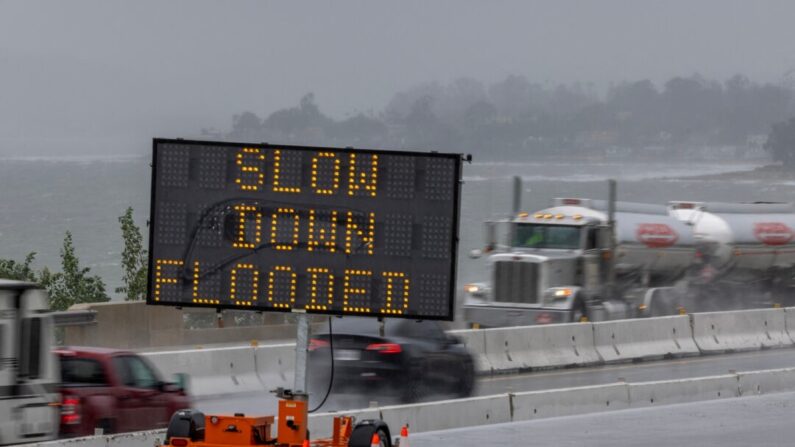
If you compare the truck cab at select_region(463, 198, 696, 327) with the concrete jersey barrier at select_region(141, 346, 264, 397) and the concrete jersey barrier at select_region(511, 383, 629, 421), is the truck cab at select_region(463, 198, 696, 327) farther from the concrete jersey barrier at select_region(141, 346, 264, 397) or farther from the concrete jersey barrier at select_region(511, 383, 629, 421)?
the concrete jersey barrier at select_region(511, 383, 629, 421)

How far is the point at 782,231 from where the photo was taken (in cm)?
4522

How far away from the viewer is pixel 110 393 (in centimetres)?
1599

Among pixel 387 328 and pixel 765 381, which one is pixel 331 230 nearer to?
pixel 387 328

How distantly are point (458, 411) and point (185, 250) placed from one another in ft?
19.2

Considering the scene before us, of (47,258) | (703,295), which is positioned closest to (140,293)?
(703,295)

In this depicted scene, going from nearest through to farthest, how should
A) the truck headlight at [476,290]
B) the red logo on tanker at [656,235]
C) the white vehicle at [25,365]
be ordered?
the white vehicle at [25,365], the truck headlight at [476,290], the red logo on tanker at [656,235]

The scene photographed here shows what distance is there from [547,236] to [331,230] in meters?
Answer: 22.6

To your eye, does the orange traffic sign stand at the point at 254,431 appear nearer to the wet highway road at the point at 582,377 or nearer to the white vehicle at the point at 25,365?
the white vehicle at the point at 25,365

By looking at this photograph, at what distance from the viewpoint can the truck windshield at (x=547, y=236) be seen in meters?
35.5

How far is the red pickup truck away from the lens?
15508mm

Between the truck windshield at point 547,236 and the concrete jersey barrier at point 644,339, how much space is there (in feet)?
14.8

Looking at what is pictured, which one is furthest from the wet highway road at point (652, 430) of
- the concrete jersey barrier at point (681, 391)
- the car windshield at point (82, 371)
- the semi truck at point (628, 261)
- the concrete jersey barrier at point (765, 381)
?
the semi truck at point (628, 261)

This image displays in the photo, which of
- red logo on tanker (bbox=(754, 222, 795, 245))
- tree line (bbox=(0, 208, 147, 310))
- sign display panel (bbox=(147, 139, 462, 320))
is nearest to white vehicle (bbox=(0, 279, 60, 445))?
sign display panel (bbox=(147, 139, 462, 320))

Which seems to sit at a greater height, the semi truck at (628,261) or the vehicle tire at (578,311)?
the semi truck at (628,261)
